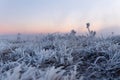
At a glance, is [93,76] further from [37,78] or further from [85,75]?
[37,78]

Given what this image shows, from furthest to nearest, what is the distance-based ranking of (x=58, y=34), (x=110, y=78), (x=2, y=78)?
(x=58, y=34) → (x=110, y=78) → (x=2, y=78)

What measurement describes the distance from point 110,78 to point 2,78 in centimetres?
167

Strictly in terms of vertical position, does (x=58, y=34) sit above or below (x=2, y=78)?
above

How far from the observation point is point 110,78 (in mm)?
5375

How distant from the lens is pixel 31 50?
23.8ft

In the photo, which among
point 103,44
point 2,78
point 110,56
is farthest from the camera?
point 103,44

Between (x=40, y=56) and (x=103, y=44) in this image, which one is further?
(x=103, y=44)

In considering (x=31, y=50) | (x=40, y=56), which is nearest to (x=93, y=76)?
(x=40, y=56)

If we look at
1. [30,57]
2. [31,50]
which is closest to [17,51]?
[31,50]

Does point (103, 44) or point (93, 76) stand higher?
point (103, 44)

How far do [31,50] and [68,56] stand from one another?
44.5 inches

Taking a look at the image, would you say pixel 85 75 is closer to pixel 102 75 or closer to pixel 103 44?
pixel 102 75

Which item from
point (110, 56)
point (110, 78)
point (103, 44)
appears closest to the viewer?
point (110, 78)

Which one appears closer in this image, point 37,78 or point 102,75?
point 37,78
